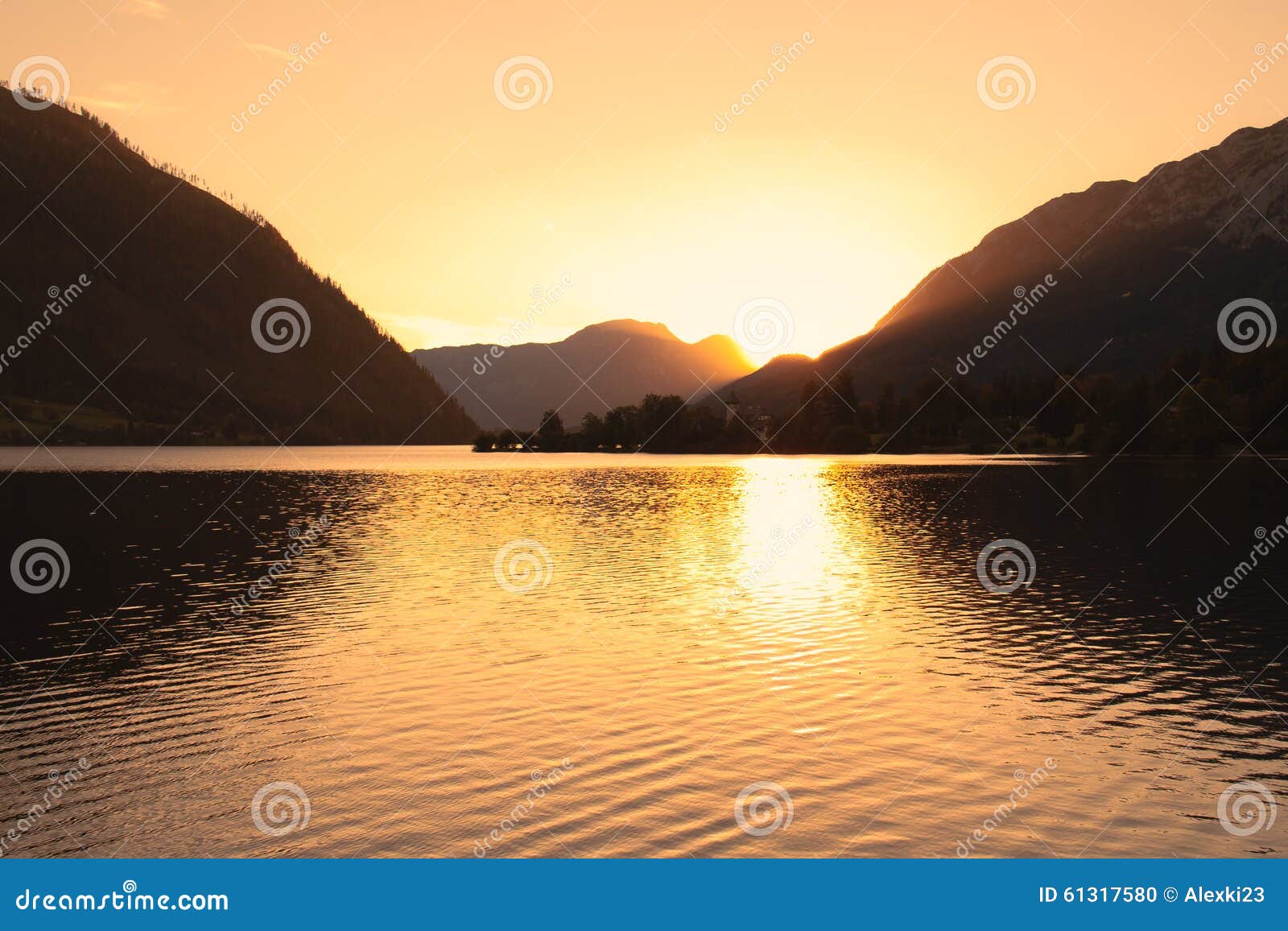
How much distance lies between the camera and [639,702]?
29.0 metres

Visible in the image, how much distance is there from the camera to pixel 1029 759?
2414 centimetres

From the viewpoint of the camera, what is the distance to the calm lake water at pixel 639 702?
19672 millimetres

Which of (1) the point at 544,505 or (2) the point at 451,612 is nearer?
(2) the point at 451,612

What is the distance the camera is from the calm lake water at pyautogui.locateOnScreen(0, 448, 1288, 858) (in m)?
19.7

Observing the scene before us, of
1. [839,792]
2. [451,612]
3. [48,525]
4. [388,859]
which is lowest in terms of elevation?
[839,792]

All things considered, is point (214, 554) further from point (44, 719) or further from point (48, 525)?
point (44, 719)

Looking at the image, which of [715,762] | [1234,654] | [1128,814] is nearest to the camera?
[1128,814]

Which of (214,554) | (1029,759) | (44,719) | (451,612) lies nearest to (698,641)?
(451,612)

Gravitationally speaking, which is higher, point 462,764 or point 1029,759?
point 462,764

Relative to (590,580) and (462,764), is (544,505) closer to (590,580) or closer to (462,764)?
(590,580)

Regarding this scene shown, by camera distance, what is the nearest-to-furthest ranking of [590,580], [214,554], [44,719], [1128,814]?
1. [1128,814]
2. [44,719]
3. [590,580]
4. [214,554]

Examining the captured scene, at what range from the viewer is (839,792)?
21.4m

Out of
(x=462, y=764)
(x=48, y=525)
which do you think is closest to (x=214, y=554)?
(x=48, y=525)

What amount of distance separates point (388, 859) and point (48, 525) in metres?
81.5
